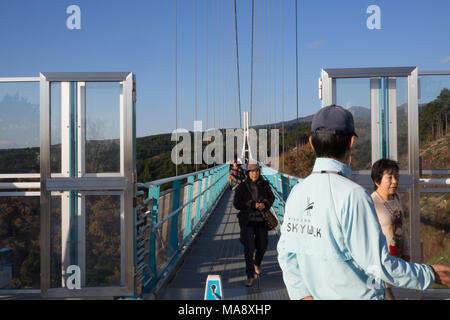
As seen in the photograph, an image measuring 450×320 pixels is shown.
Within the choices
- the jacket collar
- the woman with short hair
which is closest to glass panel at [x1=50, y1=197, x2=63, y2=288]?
the woman with short hair

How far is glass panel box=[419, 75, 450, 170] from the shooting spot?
136 inches

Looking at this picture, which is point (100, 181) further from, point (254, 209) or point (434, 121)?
point (434, 121)

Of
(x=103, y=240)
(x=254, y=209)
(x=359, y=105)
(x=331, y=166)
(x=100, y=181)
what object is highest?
(x=359, y=105)

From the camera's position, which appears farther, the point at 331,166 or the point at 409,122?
the point at 409,122

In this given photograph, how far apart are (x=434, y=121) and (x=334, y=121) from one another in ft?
8.65

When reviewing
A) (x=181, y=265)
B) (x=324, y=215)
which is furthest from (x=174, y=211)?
(x=324, y=215)

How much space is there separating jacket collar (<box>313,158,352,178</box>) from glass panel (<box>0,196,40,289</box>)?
3044 millimetres

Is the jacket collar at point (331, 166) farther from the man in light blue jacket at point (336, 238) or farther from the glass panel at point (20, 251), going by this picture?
the glass panel at point (20, 251)

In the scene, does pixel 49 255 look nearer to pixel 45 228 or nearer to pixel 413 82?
pixel 45 228

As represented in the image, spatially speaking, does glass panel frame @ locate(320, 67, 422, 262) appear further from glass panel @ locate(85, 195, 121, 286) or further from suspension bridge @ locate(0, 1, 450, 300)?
glass panel @ locate(85, 195, 121, 286)

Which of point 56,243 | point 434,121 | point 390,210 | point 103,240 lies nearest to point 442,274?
point 390,210

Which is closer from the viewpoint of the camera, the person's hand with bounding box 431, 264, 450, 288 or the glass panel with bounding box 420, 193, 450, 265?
the person's hand with bounding box 431, 264, 450, 288

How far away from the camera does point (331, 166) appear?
122 cm

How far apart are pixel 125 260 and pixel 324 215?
257 centimetres
